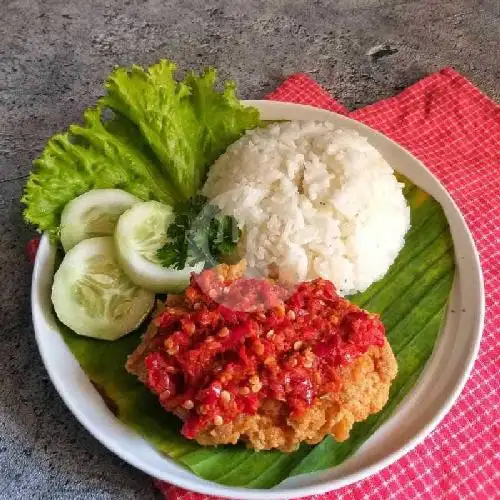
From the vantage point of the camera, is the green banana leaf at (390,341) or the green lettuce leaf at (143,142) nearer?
the green banana leaf at (390,341)

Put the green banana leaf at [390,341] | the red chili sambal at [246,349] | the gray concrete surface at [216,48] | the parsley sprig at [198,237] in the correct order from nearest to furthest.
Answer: the red chili sambal at [246,349]
the green banana leaf at [390,341]
the parsley sprig at [198,237]
the gray concrete surface at [216,48]

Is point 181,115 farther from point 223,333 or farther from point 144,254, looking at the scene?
point 223,333

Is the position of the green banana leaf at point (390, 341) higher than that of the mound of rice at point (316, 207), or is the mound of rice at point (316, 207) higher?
A: the mound of rice at point (316, 207)

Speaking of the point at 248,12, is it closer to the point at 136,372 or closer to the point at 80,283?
the point at 80,283

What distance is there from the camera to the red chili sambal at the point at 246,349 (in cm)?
216

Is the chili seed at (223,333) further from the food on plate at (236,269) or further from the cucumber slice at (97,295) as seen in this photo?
the cucumber slice at (97,295)

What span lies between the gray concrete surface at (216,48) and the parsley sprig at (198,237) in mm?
890

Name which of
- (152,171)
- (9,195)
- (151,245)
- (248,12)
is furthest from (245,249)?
(248,12)

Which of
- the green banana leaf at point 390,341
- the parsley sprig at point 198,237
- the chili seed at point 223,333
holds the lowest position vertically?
the green banana leaf at point 390,341

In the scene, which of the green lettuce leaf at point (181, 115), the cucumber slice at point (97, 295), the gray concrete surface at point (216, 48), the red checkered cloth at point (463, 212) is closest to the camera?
the red checkered cloth at point (463, 212)

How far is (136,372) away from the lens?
2.35 meters

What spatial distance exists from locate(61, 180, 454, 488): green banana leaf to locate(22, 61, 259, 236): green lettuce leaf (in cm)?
74

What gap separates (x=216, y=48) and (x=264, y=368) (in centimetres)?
294

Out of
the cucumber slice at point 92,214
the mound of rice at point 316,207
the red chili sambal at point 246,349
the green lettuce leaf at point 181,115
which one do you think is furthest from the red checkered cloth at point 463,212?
the cucumber slice at point 92,214
